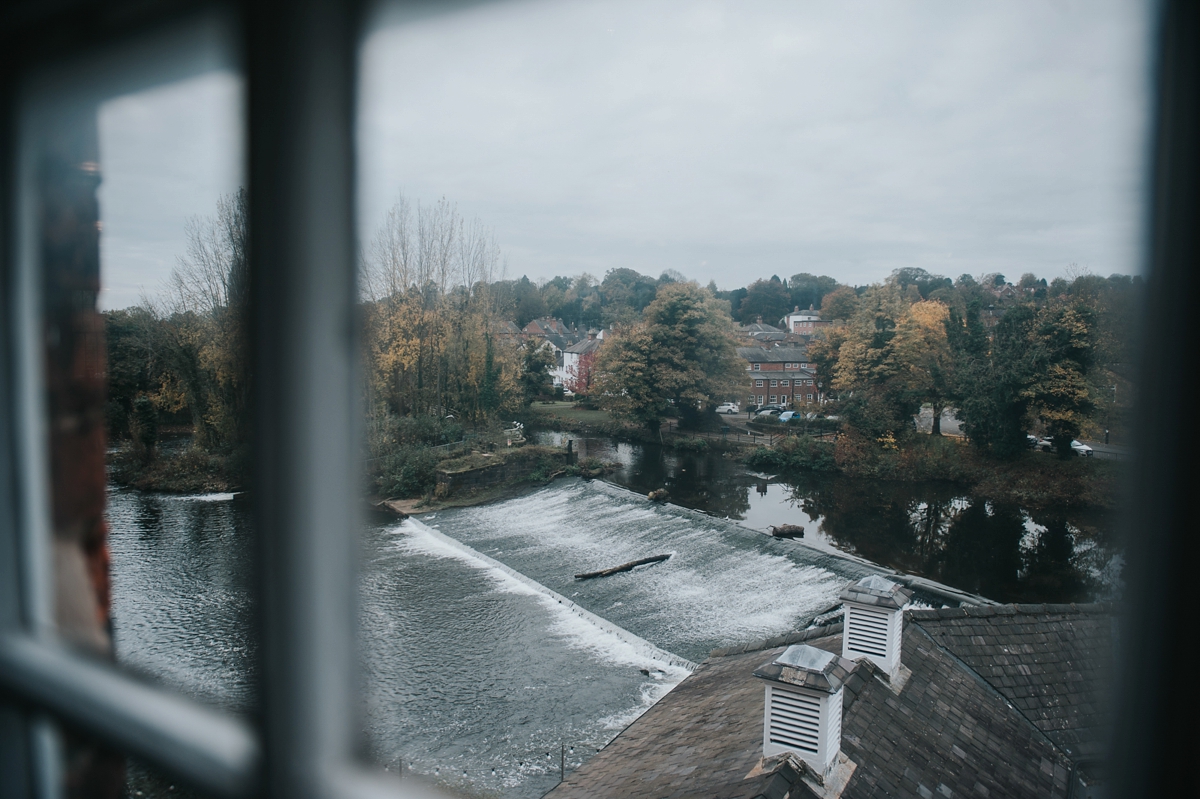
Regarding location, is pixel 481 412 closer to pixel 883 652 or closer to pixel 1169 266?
pixel 883 652

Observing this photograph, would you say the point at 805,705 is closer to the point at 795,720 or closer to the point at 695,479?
the point at 795,720

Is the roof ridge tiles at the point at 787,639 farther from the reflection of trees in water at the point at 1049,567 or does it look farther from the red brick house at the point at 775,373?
the red brick house at the point at 775,373

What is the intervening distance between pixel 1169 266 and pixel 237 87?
27.2 inches

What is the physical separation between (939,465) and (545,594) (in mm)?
8460

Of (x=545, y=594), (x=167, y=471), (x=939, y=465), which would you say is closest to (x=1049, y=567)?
(x=939, y=465)

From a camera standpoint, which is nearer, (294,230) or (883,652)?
(294,230)

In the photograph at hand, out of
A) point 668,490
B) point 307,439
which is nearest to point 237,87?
point 307,439

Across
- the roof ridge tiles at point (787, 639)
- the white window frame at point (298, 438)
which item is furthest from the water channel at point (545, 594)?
the white window frame at point (298, 438)

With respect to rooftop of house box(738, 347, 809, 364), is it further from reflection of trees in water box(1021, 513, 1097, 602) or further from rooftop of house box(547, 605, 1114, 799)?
rooftop of house box(547, 605, 1114, 799)

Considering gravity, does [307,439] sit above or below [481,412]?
above

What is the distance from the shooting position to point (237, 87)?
59 centimetres

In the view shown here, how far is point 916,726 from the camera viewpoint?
359 cm

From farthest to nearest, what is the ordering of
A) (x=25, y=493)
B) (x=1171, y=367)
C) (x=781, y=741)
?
(x=781, y=741)
(x=25, y=493)
(x=1171, y=367)

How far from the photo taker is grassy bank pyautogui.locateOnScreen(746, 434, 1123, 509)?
6980 millimetres
